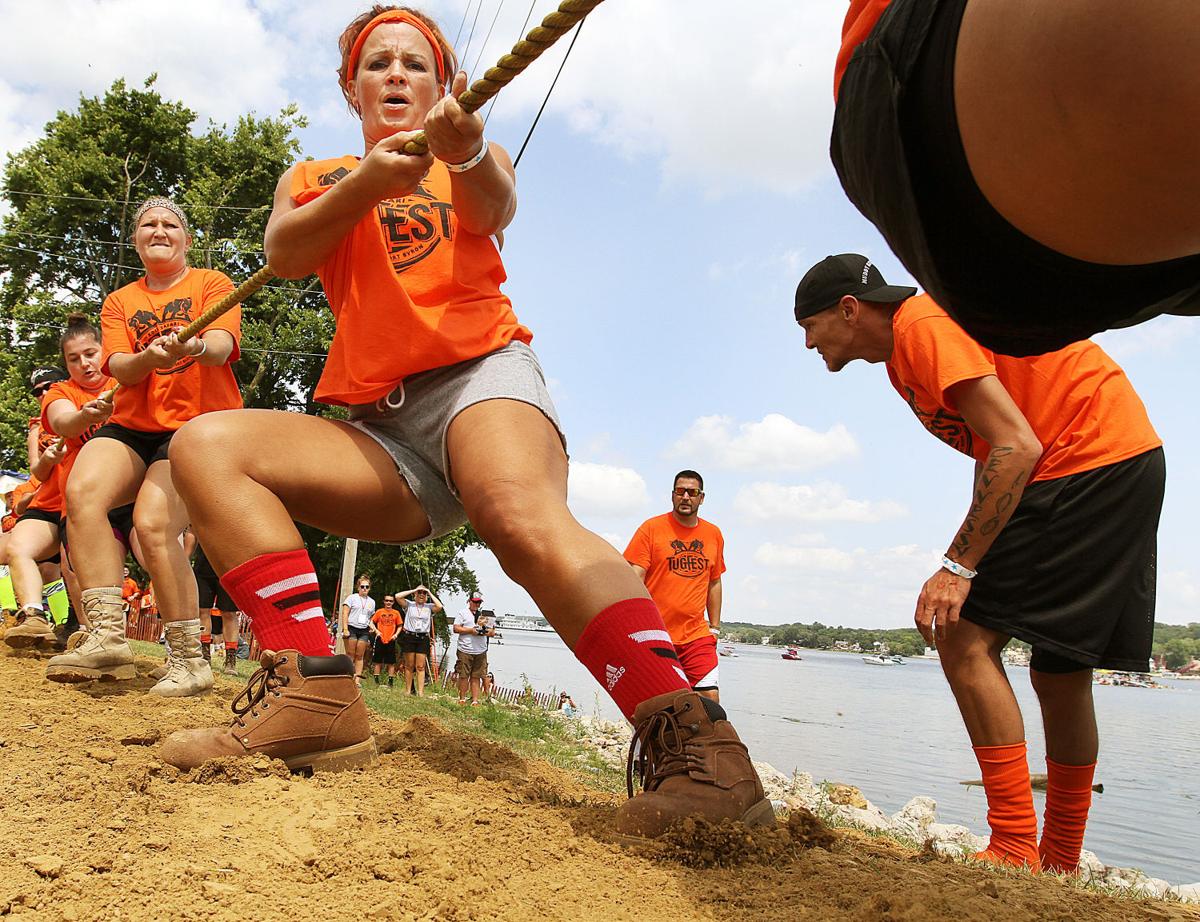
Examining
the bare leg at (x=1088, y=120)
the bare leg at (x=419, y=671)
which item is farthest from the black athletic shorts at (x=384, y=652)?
the bare leg at (x=1088, y=120)

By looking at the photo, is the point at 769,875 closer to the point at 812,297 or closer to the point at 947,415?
the point at 947,415

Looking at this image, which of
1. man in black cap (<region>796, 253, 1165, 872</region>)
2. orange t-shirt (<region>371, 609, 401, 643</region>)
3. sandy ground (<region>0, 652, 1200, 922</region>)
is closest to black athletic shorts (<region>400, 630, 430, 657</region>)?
orange t-shirt (<region>371, 609, 401, 643</region>)

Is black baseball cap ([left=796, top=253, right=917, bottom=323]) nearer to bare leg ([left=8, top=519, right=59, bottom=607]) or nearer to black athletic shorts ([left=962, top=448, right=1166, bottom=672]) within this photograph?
black athletic shorts ([left=962, top=448, right=1166, bottom=672])

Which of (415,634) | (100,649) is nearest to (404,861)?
(100,649)

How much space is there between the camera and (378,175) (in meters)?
2.41

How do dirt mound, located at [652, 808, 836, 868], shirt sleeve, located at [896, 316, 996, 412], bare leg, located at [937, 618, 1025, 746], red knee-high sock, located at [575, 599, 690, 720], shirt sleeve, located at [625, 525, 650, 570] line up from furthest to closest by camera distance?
shirt sleeve, located at [625, 525, 650, 570]
bare leg, located at [937, 618, 1025, 746]
shirt sleeve, located at [896, 316, 996, 412]
red knee-high sock, located at [575, 599, 690, 720]
dirt mound, located at [652, 808, 836, 868]

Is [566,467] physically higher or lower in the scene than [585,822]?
higher

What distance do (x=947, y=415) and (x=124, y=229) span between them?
26.0 metres

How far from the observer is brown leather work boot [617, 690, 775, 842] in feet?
5.97

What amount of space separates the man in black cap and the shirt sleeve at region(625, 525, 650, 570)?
4911 millimetres

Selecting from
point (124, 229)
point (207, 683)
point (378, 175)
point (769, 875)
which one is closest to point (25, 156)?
point (124, 229)

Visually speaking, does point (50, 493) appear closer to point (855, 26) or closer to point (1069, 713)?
point (1069, 713)

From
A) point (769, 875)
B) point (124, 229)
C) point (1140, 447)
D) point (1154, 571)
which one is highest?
point (124, 229)

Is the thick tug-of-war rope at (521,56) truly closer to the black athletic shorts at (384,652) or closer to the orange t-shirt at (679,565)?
the orange t-shirt at (679,565)
